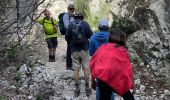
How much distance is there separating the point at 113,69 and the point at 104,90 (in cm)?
38

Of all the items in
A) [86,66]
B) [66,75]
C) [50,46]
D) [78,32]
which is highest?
[78,32]

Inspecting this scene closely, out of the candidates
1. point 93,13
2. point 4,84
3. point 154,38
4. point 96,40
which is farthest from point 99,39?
point 93,13

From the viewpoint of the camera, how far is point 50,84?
9297mm

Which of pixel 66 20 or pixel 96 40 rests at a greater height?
pixel 66 20

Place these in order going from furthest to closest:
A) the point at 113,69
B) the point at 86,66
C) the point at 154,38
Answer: the point at 154,38 → the point at 86,66 → the point at 113,69

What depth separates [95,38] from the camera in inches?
298

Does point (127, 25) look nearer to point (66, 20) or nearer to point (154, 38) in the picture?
point (154, 38)

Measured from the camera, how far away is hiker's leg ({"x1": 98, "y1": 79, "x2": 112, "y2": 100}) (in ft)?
19.7

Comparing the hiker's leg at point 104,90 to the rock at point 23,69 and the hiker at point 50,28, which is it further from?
the hiker at point 50,28

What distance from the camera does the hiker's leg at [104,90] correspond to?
5.99 m

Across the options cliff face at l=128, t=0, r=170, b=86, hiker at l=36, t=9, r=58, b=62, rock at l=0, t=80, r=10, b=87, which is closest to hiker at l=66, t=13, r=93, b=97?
rock at l=0, t=80, r=10, b=87

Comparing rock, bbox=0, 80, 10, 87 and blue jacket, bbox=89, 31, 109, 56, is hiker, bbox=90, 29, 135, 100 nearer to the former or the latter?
blue jacket, bbox=89, 31, 109, 56

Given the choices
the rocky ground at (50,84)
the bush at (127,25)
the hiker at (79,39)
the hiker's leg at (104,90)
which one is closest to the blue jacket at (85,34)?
the hiker at (79,39)

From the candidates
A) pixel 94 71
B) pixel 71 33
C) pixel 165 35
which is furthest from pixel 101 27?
pixel 165 35
